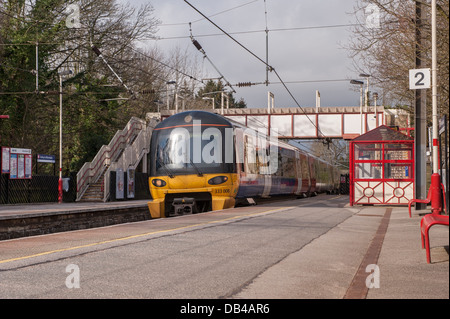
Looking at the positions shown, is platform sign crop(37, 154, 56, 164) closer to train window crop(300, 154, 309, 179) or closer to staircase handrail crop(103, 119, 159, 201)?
staircase handrail crop(103, 119, 159, 201)

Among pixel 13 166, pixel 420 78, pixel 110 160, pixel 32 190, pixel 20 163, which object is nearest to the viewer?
pixel 420 78

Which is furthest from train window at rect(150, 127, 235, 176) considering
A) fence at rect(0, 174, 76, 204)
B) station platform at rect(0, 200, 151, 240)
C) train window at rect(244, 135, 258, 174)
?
fence at rect(0, 174, 76, 204)

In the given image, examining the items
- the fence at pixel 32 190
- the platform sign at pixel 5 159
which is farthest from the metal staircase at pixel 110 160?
the platform sign at pixel 5 159

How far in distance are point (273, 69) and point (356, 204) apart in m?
6.08

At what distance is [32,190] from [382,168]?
18.7 metres

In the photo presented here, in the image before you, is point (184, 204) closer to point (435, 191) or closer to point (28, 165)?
point (435, 191)

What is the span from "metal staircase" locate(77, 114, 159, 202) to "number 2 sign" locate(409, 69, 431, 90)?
76.0 ft

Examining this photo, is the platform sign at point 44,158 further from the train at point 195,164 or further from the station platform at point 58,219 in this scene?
the train at point 195,164

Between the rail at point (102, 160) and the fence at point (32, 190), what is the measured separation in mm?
517

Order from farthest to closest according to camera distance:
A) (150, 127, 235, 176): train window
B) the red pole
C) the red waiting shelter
A: the red waiting shelter → (150, 127, 235, 176): train window → the red pole

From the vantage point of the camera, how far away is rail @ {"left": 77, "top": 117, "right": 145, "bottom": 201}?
1405 inches

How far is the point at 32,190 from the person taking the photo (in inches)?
1245

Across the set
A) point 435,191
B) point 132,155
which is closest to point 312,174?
point 132,155
